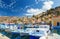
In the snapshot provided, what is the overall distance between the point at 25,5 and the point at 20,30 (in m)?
0.32

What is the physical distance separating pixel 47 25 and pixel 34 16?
198 mm

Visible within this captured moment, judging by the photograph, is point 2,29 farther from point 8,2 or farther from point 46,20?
point 46,20

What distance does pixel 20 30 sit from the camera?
2064 mm

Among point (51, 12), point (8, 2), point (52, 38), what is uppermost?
point (8, 2)

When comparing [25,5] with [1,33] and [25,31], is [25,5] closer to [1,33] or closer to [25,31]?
[25,31]

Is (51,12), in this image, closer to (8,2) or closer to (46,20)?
(46,20)

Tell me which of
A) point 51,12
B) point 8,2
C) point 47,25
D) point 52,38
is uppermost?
point 8,2

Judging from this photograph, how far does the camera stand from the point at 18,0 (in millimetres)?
2092

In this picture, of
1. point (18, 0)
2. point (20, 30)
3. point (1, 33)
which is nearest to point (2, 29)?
point (1, 33)

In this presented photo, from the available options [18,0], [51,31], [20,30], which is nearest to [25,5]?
[18,0]

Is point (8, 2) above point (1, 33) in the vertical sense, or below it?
above

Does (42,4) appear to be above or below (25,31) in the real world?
A: above

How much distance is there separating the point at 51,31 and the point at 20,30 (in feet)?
1.25

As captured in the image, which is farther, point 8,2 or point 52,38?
point 8,2
